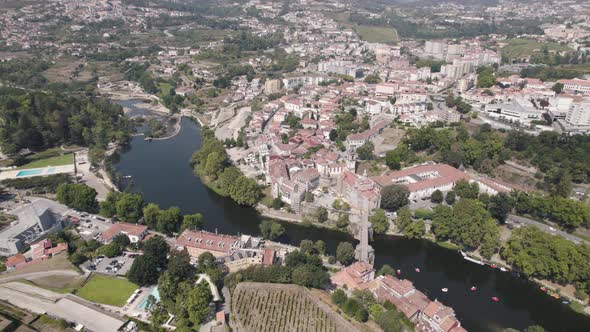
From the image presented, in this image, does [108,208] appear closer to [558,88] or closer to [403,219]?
[403,219]

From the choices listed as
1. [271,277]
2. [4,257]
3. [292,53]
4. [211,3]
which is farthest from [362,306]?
[211,3]

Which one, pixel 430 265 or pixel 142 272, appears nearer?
pixel 142 272

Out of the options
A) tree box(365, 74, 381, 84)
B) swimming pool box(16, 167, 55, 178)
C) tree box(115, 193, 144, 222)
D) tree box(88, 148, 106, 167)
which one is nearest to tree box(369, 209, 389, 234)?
tree box(115, 193, 144, 222)

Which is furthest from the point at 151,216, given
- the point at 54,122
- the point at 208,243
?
the point at 54,122

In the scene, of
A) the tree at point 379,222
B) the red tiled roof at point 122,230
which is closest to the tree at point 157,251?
the red tiled roof at point 122,230

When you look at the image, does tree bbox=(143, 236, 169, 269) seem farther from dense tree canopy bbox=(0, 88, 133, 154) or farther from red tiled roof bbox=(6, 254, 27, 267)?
dense tree canopy bbox=(0, 88, 133, 154)

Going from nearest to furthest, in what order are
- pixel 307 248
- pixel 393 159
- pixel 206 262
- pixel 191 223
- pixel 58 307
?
1. pixel 58 307
2. pixel 206 262
3. pixel 307 248
4. pixel 191 223
5. pixel 393 159
